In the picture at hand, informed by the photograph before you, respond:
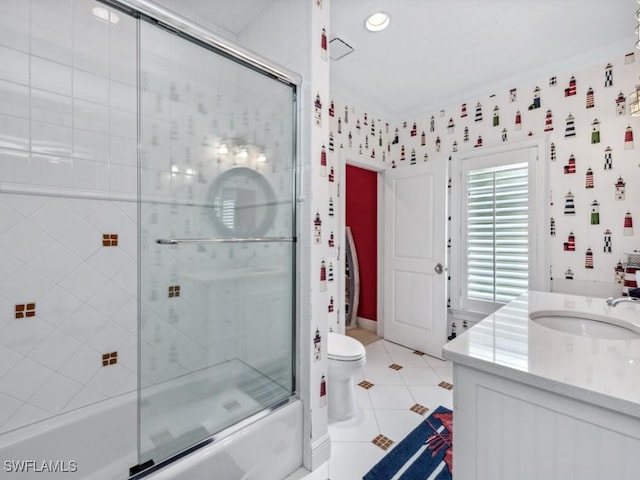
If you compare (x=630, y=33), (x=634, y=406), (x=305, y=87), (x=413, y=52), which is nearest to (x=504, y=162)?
(x=630, y=33)

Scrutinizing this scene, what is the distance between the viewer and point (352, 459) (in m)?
1.66

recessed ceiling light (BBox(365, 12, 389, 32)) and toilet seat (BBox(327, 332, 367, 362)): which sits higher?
recessed ceiling light (BBox(365, 12, 389, 32))

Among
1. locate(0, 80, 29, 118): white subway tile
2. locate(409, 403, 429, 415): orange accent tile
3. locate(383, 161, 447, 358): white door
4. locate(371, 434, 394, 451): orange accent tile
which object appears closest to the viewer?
locate(0, 80, 29, 118): white subway tile

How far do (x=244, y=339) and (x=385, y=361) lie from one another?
1839mm

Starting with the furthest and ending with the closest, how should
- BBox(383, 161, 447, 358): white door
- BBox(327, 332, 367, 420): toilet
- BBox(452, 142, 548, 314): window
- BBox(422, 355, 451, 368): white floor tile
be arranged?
1. BBox(383, 161, 447, 358): white door
2. BBox(422, 355, 451, 368): white floor tile
3. BBox(452, 142, 548, 314): window
4. BBox(327, 332, 367, 420): toilet

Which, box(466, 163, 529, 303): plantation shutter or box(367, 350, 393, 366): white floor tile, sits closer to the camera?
box(466, 163, 529, 303): plantation shutter

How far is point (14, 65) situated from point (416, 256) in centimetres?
313

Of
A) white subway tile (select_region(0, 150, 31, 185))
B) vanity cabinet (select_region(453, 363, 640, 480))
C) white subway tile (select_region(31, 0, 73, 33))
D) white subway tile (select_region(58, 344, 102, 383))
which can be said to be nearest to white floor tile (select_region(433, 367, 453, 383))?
A: vanity cabinet (select_region(453, 363, 640, 480))

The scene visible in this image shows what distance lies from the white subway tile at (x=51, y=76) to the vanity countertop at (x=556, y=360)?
2030mm

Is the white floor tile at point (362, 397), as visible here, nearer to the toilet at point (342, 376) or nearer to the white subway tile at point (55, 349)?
the toilet at point (342, 376)

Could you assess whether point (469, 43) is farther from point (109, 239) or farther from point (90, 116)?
point (109, 239)

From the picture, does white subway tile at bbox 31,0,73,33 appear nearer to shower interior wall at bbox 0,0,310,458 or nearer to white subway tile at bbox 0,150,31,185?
shower interior wall at bbox 0,0,310,458

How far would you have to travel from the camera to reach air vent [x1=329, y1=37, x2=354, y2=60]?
2071 mm

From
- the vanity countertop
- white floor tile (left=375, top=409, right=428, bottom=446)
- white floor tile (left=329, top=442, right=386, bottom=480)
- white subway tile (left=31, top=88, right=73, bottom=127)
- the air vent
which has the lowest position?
white floor tile (left=329, top=442, right=386, bottom=480)
